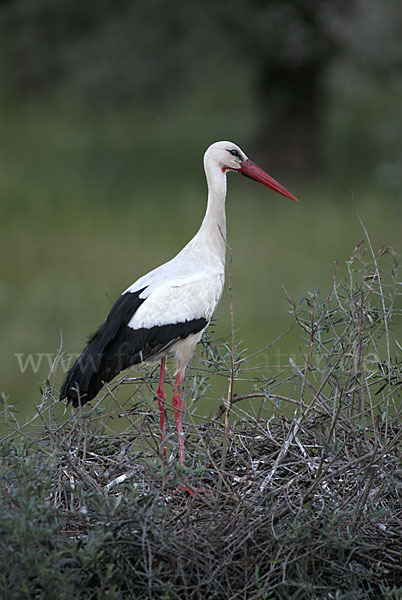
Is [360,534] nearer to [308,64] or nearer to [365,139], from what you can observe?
[308,64]

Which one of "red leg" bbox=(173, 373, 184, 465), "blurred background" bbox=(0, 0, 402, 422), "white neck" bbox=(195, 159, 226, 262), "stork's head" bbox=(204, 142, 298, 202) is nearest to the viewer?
"red leg" bbox=(173, 373, 184, 465)

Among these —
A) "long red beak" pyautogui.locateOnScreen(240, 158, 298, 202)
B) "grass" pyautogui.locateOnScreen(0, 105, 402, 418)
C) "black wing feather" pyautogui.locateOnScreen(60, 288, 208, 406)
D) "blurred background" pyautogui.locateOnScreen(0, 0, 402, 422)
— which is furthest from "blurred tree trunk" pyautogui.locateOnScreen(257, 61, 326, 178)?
"black wing feather" pyautogui.locateOnScreen(60, 288, 208, 406)

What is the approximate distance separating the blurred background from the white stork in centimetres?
571

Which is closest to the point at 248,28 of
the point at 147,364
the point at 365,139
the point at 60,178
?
the point at 60,178

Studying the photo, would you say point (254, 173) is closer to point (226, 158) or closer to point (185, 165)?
point (226, 158)

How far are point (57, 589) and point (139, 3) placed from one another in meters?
12.1

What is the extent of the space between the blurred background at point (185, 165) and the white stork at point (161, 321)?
18.7 ft

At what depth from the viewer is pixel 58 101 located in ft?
69.4

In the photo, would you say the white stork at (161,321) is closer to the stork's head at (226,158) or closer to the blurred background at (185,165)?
the stork's head at (226,158)

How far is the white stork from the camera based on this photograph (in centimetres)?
431

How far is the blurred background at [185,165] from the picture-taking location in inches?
462

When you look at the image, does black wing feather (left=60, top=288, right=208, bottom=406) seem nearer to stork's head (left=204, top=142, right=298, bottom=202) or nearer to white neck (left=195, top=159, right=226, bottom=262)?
white neck (left=195, top=159, right=226, bottom=262)

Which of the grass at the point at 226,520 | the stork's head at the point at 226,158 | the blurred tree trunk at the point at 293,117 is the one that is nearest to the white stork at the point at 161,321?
the stork's head at the point at 226,158

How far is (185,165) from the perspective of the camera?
16.1m
